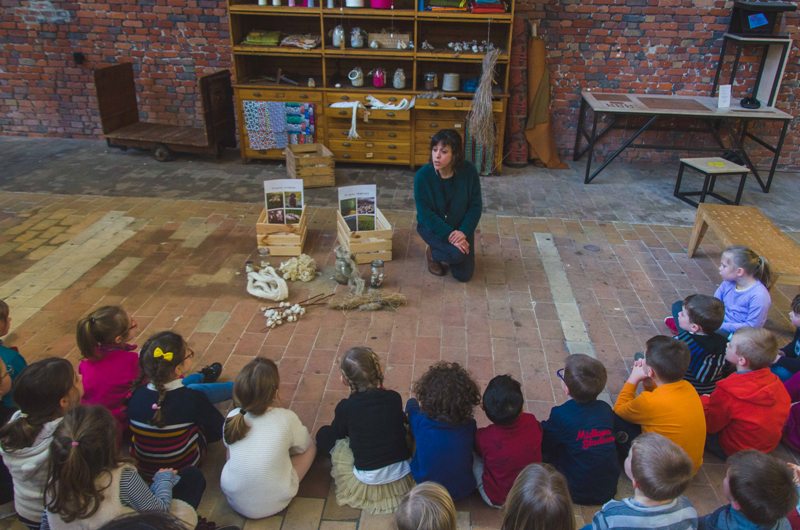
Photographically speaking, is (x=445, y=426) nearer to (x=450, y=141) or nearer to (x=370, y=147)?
(x=450, y=141)

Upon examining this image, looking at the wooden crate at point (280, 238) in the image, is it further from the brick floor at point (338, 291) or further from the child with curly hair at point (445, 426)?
the child with curly hair at point (445, 426)

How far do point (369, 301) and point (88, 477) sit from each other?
7.84 feet

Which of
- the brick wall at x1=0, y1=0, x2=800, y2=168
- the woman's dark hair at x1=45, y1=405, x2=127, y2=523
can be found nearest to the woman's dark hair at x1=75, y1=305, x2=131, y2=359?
the woman's dark hair at x1=45, y1=405, x2=127, y2=523

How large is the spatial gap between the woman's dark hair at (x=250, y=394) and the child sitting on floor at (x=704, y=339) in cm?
204

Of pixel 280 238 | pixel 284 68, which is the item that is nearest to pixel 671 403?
pixel 280 238

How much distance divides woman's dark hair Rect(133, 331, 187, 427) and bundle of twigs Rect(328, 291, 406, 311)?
163cm

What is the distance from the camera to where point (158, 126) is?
294 inches

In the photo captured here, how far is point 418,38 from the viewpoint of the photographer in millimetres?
6969

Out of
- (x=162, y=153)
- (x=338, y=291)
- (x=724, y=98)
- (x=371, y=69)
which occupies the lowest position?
(x=338, y=291)

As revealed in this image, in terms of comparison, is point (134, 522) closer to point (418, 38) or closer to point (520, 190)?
point (520, 190)

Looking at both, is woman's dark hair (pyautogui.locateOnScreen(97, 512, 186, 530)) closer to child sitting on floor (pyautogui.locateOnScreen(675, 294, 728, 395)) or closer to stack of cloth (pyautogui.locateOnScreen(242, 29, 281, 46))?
child sitting on floor (pyautogui.locateOnScreen(675, 294, 728, 395))

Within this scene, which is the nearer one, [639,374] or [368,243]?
[639,374]

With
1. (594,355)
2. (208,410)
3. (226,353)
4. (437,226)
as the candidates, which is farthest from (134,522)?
(437,226)

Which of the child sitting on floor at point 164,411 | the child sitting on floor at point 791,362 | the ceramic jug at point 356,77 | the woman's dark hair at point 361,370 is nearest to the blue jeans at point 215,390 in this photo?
the child sitting on floor at point 164,411
